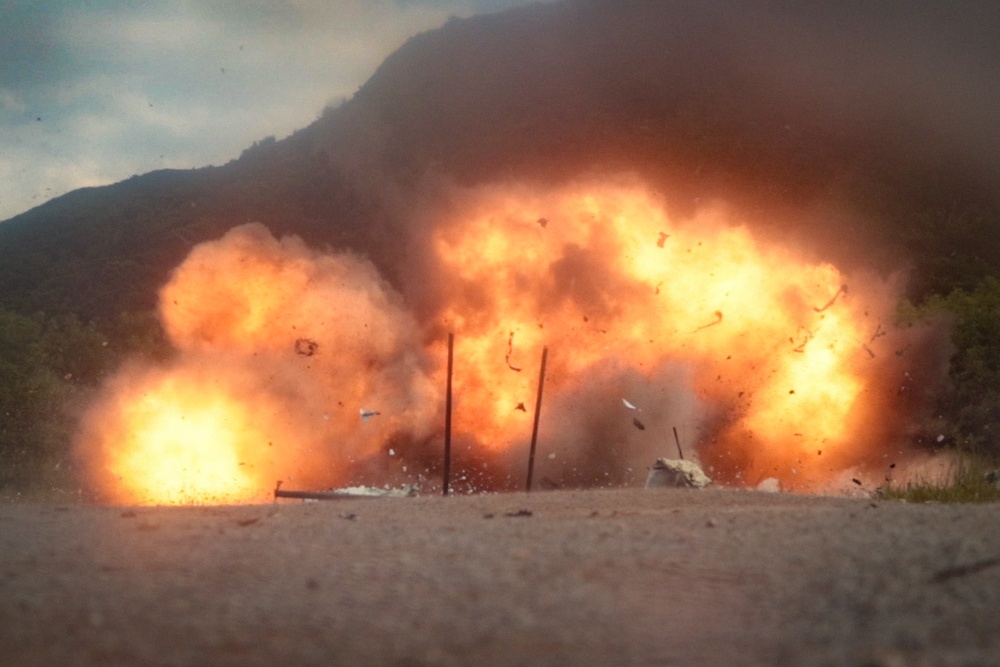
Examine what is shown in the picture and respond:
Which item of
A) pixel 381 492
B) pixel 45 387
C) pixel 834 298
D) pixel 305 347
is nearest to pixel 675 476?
pixel 381 492

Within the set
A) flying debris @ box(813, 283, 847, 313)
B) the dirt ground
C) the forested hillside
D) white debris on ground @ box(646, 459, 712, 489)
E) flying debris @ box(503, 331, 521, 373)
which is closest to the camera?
the dirt ground

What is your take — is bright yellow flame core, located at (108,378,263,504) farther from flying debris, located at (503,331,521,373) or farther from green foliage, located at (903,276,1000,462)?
green foliage, located at (903,276,1000,462)

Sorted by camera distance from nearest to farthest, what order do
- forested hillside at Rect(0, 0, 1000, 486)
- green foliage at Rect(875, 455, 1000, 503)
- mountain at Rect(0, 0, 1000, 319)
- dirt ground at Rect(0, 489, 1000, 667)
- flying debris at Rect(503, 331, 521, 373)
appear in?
dirt ground at Rect(0, 489, 1000, 667) → green foliage at Rect(875, 455, 1000, 503) → flying debris at Rect(503, 331, 521, 373) → forested hillside at Rect(0, 0, 1000, 486) → mountain at Rect(0, 0, 1000, 319)

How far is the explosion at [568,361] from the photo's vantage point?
3469 centimetres

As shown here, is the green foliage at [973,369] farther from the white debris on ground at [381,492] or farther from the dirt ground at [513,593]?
the dirt ground at [513,593]

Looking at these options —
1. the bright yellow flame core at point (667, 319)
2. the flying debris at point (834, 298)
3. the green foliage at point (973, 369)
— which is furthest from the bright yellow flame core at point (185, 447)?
the green foliage at point (973, 369)

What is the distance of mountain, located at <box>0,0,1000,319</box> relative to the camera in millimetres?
59469

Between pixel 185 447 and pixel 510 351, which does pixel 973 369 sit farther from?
pixel 185 447

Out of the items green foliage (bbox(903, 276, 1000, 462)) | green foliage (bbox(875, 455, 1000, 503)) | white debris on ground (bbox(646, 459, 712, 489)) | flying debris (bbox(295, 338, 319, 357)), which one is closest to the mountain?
green foliage (bbox(903, 276, 1000, 462))

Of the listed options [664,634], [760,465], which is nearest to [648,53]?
[760,465]

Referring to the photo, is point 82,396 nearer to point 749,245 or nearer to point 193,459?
point 193,459

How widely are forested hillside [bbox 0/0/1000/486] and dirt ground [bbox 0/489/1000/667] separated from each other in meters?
33.0

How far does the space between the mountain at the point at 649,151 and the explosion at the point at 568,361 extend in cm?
1036

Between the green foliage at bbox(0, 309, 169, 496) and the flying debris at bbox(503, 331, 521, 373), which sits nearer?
the green foliage at bbox(0, 309, 169, 496)
